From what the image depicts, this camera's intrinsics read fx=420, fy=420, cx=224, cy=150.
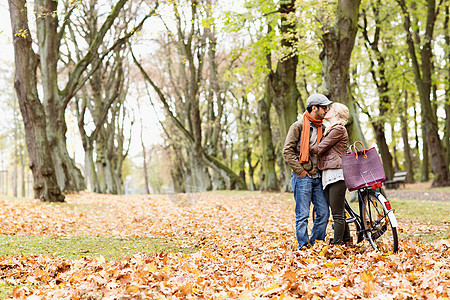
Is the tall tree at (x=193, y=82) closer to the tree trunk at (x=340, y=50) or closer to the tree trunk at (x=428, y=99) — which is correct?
the tree trunk at (x=340, y=50)

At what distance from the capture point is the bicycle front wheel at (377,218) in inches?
200

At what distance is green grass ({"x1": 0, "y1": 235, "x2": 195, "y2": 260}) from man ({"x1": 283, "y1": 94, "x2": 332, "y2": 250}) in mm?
2120

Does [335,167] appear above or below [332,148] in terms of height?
below

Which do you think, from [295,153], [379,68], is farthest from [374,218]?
[379,68]

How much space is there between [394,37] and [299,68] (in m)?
6.17

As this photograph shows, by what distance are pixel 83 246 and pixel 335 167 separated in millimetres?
4135

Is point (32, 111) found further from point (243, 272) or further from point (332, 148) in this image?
point (243, 272)

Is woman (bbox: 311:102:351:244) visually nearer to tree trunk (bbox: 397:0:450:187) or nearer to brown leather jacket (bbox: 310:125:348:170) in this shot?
brown leather jacket (bbox: 310:125:348:170)

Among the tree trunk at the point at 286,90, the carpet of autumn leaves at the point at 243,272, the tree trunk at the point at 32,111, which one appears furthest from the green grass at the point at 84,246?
the tree trunk at the point at 286,90

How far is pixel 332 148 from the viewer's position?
5512mm

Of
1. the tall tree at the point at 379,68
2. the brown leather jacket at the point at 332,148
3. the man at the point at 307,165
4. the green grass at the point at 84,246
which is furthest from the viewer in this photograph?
the tall tree at the point at 379,68

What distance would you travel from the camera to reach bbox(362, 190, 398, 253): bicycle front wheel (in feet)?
16.6

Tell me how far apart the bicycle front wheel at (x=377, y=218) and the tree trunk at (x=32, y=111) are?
10.6 m

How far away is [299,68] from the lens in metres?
21.6
